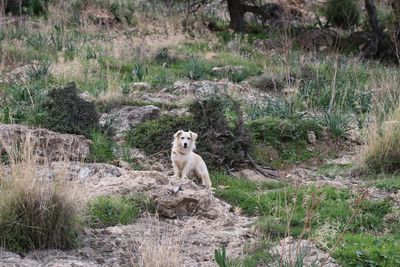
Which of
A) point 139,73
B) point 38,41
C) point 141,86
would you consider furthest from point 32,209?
point 38,41

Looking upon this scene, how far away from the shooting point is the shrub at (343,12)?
832 inches

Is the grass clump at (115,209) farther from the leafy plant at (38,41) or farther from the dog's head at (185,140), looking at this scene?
the leafy plant at (38,41)

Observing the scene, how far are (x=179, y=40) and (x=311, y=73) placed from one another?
13.9ft

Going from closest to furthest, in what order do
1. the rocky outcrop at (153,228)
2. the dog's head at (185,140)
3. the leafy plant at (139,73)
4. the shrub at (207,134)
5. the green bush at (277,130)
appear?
1. the rocky outcrop at (153,228)
2. the dog's head at (185,140)
3. the shrub at (207,134)
4. the green bush at (277,130)
5. the leafy plant at (139,73)

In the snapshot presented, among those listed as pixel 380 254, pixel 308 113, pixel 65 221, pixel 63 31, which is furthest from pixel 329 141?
pixel 63 31

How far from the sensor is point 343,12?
21.1m

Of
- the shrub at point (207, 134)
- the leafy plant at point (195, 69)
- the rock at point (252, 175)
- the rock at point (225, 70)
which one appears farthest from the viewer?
the rock at point (225, 70)

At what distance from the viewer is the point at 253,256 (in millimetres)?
6902

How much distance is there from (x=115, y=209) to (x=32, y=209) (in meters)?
1.23

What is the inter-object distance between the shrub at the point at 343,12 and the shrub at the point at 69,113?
38.8 ft

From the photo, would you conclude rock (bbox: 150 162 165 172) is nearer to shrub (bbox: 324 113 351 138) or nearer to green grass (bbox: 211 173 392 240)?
green grass (bbox: 211 173 392 240)

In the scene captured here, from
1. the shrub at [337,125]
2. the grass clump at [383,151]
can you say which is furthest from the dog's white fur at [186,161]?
the shrub at [337,125]

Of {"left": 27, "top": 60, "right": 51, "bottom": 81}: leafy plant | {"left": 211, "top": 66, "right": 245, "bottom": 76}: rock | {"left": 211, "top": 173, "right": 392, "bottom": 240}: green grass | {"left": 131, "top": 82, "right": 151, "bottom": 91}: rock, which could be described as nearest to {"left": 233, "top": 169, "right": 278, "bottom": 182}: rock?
{"left": 211, "top": 173, "right": 392, "bottom": 240}: green grass

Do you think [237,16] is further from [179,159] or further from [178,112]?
[179,159]
